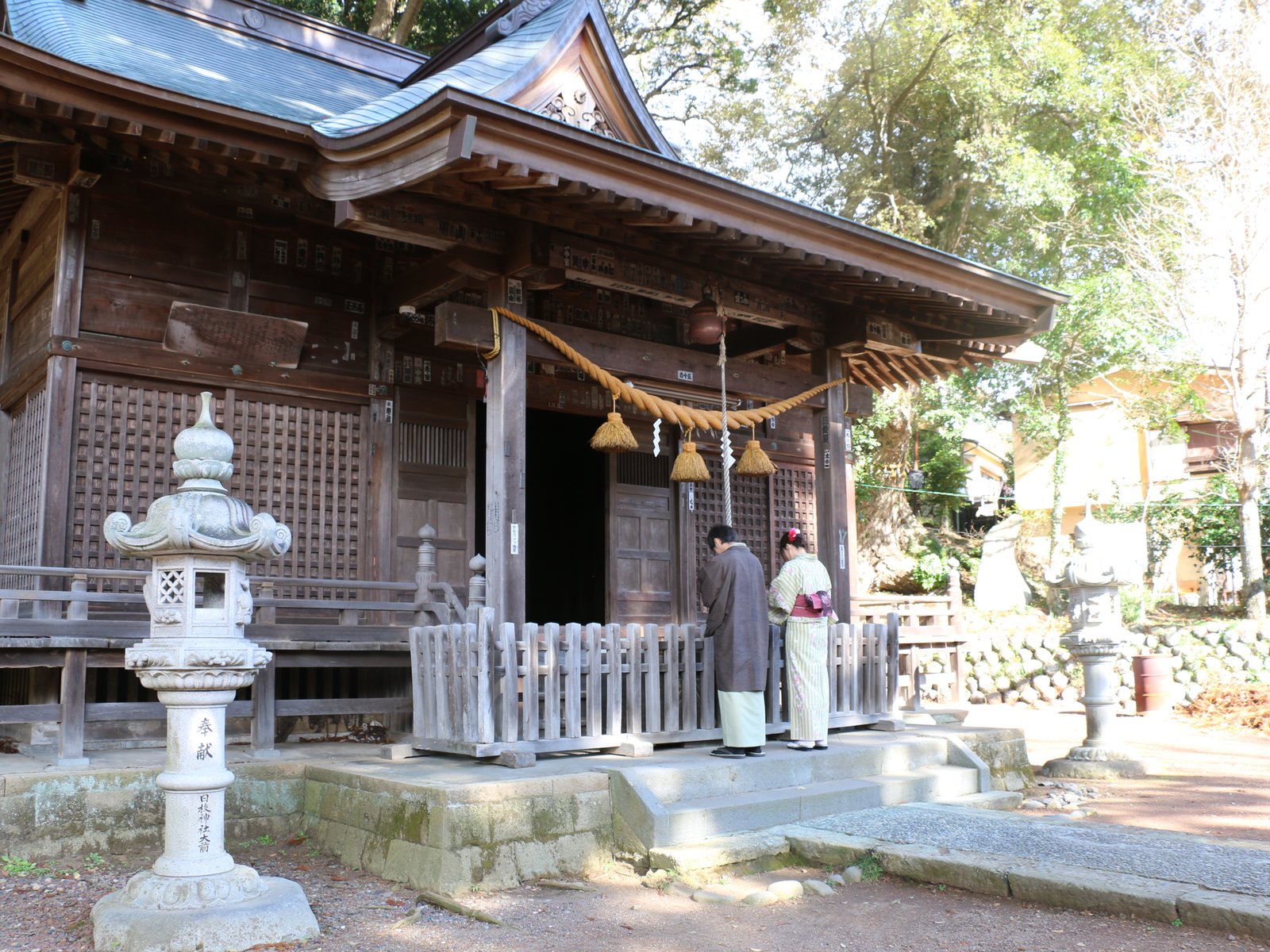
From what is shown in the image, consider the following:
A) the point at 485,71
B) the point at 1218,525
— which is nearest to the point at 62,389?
the point at 485,71

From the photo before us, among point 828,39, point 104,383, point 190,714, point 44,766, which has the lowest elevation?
point 44,766

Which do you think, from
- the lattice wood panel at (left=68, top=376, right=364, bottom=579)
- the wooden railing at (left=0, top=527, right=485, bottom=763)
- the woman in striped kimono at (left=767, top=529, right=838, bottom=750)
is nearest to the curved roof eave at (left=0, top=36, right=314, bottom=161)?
the lattice wood panel at (left=68, top=376, right=364, bottom=579)

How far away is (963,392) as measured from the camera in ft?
70.8

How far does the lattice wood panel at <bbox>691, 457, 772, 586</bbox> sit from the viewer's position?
11297 millimetres

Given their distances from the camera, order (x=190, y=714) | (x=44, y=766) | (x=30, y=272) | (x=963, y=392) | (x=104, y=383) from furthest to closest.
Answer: (x=963, y=392) → (x=30, y=272) → (x=104, y=383) → (x=44, y=766) → (x=190, y=714)

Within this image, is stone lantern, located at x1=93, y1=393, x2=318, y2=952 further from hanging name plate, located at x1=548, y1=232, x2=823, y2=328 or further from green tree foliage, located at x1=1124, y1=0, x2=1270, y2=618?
green tree foliage, located at x1=1124, y1=0, x2=1270, y2=618

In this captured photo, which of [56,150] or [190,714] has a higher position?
[56,150]

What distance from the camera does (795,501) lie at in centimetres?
1220

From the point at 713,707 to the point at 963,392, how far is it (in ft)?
52.5

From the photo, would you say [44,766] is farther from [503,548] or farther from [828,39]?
[828,39]

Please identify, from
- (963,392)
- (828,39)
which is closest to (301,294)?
(963,392)

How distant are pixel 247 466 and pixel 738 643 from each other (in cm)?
413

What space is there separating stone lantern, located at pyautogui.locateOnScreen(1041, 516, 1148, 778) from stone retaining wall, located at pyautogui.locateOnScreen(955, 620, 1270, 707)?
592 cm

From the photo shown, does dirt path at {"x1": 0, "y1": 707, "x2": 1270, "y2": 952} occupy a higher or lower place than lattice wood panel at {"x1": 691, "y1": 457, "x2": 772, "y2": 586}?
lower
